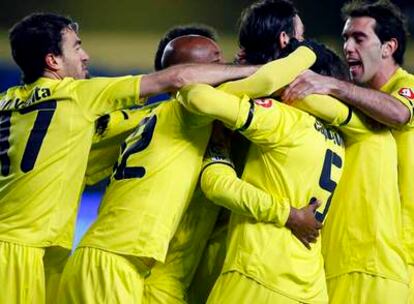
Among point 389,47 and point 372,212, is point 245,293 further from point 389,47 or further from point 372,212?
point 389,47

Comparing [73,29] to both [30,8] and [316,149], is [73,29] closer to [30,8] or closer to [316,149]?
[316,149]

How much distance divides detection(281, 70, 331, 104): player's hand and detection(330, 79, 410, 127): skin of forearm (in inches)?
1.5

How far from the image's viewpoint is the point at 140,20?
9.59 metres

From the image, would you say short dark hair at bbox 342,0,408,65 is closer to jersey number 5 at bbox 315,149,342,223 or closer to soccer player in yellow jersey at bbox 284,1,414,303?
soccer player in yellow jersey at bbox 284,1,414,303

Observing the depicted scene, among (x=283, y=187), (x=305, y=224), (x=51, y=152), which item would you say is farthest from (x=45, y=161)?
(x=305, y=224)

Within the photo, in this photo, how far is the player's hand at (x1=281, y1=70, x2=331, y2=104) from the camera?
372cm

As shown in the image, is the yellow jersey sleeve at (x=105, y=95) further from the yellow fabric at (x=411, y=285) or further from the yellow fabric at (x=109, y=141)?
the yellow fabric at (x=411, y=285)

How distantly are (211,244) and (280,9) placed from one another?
1.02m

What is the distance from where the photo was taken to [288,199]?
144 inches

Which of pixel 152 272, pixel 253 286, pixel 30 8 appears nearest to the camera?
pixel 253 286

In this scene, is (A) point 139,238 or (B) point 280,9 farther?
(B) point 280,9

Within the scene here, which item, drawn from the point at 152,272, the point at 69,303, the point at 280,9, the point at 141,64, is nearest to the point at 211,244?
the point at 152,272

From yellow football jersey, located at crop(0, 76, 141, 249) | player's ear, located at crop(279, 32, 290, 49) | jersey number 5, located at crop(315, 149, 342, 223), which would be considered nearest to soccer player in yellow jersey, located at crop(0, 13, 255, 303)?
yellow football jersey, located at crop(0, 76, 141, 249)

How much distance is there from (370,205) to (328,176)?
0.29 meters
